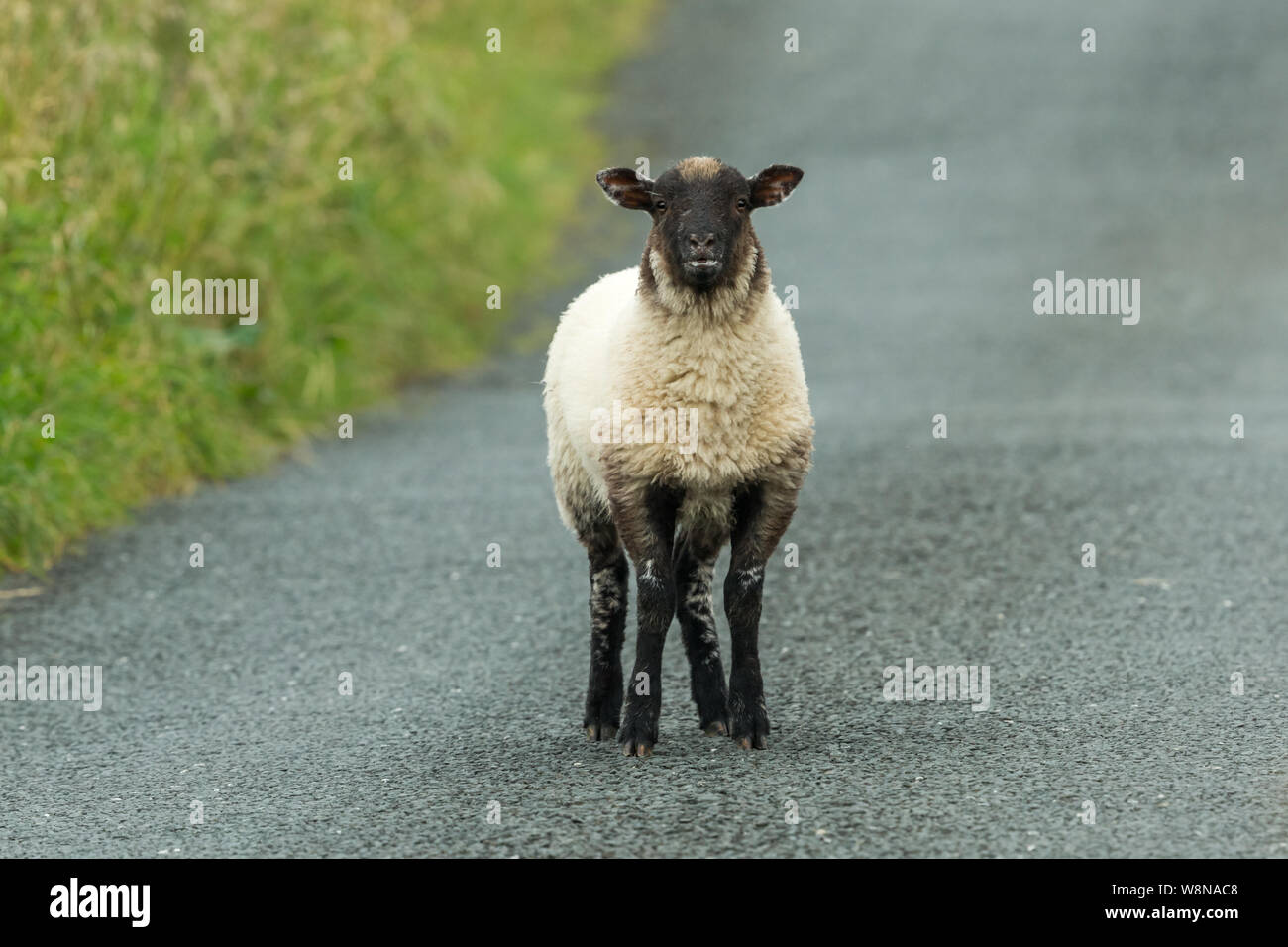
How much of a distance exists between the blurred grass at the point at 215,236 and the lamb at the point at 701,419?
414 cm

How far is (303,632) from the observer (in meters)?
7.91

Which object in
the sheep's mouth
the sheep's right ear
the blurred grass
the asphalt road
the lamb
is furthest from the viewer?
the blurred grass

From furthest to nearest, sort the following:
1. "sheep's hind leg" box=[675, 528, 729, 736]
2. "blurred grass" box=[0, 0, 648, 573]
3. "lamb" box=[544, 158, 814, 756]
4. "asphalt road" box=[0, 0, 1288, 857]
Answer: "blurred grass" box=[0, 0, 648, 573]
"sheep's hind leg" box=[675, 528, 729, 736]
"lamb" box=[544, 158, 814, 756]
"asphalt road" box=[0, 0, 1288, 857]

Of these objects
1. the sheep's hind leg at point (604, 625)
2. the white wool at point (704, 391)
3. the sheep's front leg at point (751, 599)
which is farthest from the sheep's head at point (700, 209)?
the sheep's hind leg at point (604, 625)

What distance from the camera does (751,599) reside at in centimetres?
591

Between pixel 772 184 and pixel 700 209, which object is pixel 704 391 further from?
pixel 772 184

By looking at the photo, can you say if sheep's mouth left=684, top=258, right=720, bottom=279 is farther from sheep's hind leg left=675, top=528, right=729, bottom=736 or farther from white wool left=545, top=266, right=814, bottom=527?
sheep's hind leg left=675, top=528, right=729, bottom=736

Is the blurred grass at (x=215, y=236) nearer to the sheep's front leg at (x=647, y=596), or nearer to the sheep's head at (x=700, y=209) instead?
the sheep's front leg at (x=647, y=596)

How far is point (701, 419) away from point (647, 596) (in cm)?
62

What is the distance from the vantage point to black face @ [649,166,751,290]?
5758mm

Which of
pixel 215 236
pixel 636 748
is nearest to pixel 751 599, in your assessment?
pixel 636 748

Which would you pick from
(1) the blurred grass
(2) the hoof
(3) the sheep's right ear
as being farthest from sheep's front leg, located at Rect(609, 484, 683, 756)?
(1) the blurred grass

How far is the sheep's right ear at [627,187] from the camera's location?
598cm

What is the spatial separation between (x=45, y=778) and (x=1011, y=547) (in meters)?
4.79
